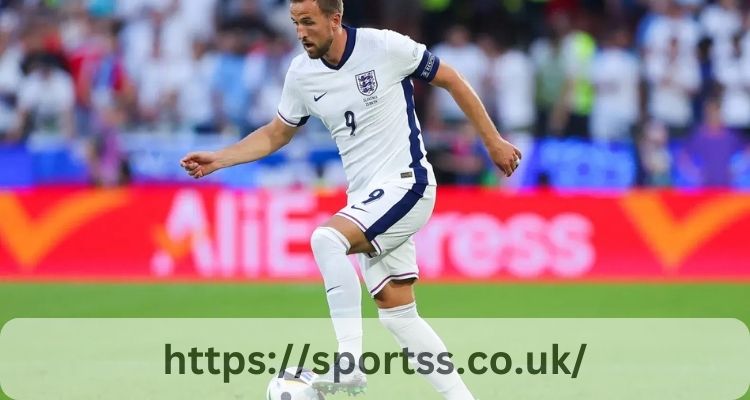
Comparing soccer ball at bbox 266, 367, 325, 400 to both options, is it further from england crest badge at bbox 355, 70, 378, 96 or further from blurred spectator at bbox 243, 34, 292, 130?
blurred spectator at bbox 243, 34, 292, 130

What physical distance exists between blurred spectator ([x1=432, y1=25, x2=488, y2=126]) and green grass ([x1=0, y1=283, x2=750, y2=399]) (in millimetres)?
2986

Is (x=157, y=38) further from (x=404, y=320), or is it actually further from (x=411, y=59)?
(x=404, y=320)

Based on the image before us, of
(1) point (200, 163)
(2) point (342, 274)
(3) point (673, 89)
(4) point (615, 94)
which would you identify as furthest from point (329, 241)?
(3) point (673, 89)

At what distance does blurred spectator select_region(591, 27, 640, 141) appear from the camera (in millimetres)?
17047

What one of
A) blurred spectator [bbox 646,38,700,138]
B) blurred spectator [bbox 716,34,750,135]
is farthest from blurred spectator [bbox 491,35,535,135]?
blurred spectator [bbox 716,34,750,135]

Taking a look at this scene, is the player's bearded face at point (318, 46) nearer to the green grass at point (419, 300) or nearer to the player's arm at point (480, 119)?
the player's arm at point (480, 119)

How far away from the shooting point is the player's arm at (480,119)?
7.05m

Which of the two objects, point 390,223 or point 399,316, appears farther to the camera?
A: point 399,316

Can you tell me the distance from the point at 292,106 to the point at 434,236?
804 centimetres

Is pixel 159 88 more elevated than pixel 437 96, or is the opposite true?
pixel 159 88

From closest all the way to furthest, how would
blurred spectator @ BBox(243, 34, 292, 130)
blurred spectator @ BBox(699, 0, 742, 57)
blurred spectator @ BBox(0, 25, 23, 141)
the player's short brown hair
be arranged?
the player's short brown hair < blurred spectator @ BBox(243, 34, 292, 130) < blurred spectator @ BBox(0, 25, 23, 141) < blurred spectator @ BBox(699, 0, 742, 57)

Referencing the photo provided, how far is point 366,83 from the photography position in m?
7.07

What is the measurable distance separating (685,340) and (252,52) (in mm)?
8853

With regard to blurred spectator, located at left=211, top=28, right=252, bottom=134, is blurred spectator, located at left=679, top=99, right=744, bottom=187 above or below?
below
